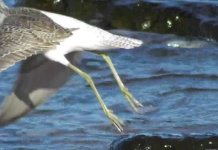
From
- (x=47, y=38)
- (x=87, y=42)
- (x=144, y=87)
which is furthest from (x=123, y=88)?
(x=144, y=87)

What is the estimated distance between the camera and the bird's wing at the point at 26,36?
6.43 meters

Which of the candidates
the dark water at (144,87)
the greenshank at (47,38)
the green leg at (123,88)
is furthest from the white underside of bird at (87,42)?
the dark water at (144,87)

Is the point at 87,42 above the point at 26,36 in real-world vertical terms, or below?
below

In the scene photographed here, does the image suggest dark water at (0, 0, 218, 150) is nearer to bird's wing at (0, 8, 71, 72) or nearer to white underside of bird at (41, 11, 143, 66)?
white underside of bird at (41, 11, 143, 66)

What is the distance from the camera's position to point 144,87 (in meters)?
9.14

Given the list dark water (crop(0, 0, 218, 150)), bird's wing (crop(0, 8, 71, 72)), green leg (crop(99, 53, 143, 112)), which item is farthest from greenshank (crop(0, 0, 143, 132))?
dark water (crop(0, 0, 218, 150))

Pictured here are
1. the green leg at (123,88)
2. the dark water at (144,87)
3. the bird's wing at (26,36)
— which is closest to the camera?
the bird's wing at (26,36)

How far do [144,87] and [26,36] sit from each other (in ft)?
8.79

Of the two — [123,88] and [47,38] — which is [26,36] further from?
[123,88]

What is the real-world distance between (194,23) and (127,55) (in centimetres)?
98

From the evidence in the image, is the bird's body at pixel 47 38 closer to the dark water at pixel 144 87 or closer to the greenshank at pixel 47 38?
the greenshank at pixel 47 38

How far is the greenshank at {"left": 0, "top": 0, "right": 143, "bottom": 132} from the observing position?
6.50 metres

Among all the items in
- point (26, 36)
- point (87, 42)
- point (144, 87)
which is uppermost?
point (26, 36)

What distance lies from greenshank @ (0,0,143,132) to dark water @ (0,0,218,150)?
0.87 metres
